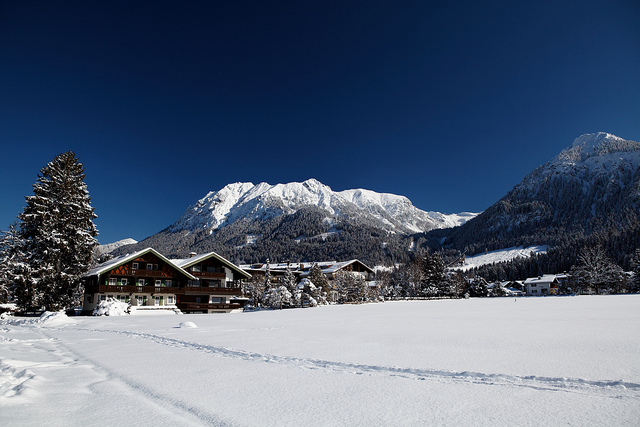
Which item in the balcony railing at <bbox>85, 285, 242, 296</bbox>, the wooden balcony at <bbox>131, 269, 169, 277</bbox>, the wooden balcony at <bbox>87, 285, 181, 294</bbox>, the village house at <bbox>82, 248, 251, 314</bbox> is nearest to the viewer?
the wooden balcony at <bbox>87, 285, 181, 294</bbox>

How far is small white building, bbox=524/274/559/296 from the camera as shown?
122188 millimetres

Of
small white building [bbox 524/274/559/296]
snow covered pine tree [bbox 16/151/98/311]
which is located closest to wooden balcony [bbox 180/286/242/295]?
snow covered pine tree [bbox 16/151/98/311]

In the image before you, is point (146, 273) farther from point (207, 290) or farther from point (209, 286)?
point (209, 286)

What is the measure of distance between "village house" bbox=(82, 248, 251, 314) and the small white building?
118 m

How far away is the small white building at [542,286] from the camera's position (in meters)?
122

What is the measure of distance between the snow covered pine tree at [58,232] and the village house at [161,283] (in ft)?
19.5

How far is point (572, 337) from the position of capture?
11.4m

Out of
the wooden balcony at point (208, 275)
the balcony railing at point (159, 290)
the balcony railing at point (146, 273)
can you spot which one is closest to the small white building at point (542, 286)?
the wooden balcony at point (208, 275)

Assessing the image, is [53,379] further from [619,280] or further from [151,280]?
[619,280]

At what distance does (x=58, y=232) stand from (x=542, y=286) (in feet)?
472

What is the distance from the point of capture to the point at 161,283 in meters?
46.2

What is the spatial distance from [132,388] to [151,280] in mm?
43812

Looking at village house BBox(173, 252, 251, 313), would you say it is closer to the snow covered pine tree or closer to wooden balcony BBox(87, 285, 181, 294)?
wooden balcony BBox(87, 285, 181, 294)

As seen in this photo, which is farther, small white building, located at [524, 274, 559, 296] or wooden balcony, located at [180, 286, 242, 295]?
small white building, located at [524, 274, 559, 296]
